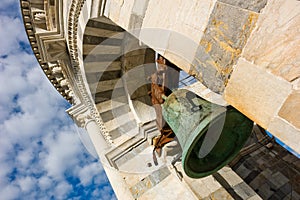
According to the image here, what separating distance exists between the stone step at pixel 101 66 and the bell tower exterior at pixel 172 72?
21 millimetres

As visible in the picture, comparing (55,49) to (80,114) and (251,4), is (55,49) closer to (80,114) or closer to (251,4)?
(80,114)

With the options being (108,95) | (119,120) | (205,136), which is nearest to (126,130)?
(119,120)

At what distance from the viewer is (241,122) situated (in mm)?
1515

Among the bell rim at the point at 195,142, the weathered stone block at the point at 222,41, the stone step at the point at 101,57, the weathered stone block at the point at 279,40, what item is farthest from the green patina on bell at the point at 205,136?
the stone step at the point at 101,57

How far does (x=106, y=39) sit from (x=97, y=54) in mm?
342

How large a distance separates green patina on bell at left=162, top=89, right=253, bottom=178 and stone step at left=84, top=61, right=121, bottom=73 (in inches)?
100

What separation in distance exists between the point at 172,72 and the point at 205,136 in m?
0.97

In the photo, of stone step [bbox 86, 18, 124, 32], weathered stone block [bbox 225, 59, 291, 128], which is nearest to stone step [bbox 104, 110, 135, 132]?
stone step [bbox 86, 18, 124, 32]

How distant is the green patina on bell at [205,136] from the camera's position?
149cm

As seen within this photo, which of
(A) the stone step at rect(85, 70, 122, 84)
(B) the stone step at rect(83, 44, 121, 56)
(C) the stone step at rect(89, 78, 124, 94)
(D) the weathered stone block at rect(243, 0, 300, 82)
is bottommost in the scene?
(C) the stone step at rect(89, 78, 124, 94)

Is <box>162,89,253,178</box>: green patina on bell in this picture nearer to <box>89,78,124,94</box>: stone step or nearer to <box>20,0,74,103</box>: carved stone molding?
<box>89,78,124,94</box>: stone step

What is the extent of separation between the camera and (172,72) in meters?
2.30

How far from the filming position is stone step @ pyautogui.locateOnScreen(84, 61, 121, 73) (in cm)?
382

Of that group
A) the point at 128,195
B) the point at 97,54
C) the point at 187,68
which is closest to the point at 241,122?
the point at 187,68
